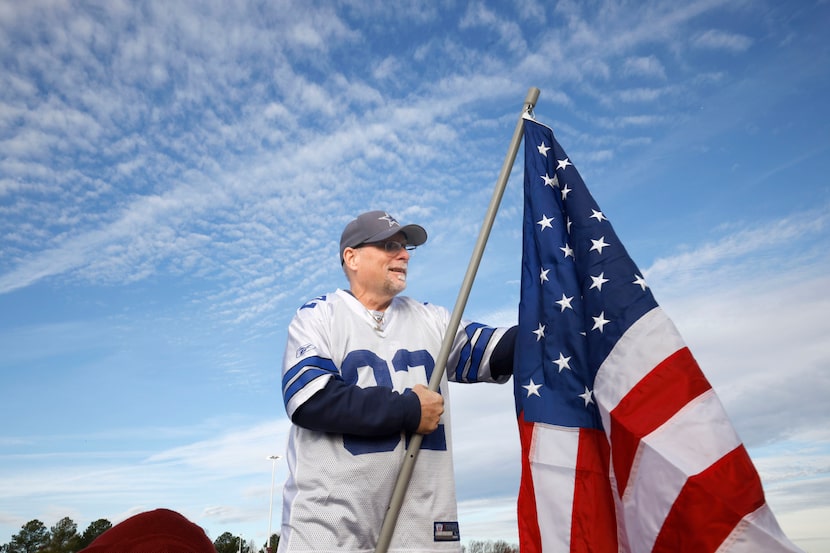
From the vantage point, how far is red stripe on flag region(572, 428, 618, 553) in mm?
3355

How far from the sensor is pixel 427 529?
12.3 ft

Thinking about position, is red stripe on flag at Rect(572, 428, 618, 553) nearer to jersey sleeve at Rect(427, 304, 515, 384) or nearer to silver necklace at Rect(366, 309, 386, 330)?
jersey sleeve at Rect(427, 304, 515, 384)

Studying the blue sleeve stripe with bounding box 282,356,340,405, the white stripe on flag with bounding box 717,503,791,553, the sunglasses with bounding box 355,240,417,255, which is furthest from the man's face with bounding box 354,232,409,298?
the white stripe on flag with bounding box 717,503,791,553

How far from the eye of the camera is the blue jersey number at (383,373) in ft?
12.2

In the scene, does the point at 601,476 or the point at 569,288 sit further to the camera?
the point at 569,288


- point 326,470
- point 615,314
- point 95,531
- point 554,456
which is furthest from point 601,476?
point 95,531

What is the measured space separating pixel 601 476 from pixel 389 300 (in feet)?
5.45

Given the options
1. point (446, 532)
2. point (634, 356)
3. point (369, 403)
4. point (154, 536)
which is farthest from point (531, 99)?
point (154, 536)

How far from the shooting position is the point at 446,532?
3803 millimetres

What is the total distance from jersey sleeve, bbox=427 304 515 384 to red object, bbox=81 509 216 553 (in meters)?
2.75

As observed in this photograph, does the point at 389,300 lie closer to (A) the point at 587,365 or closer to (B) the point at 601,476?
(A) the point at 587,365

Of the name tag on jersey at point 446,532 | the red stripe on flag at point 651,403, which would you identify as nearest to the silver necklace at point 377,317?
the name tag on jersey at point 446,532

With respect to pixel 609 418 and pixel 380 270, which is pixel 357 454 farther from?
pixel 609 418

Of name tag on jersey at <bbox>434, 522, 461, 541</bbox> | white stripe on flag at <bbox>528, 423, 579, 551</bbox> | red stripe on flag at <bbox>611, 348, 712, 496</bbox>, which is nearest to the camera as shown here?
red stripe on flag at <bbox>611, 348, 712, 496</bbox>
